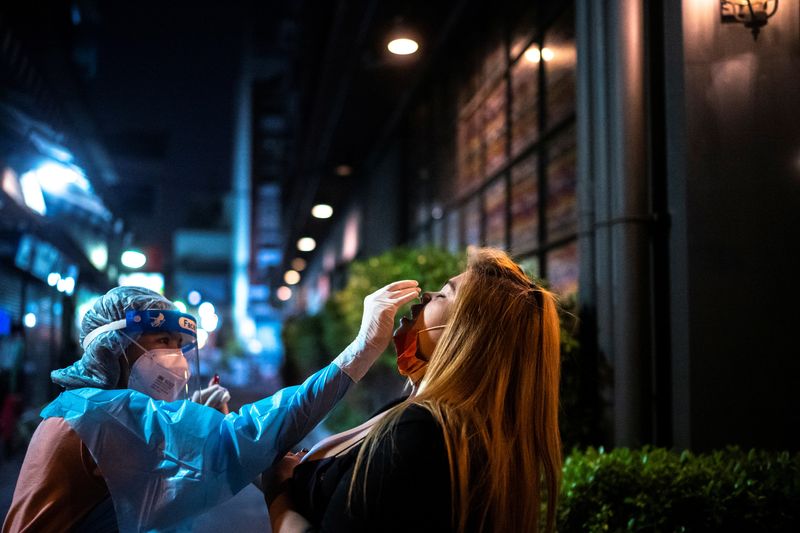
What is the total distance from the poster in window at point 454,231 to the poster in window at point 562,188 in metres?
3.55

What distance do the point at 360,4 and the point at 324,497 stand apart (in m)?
9.61

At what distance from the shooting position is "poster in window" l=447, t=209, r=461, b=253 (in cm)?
1173

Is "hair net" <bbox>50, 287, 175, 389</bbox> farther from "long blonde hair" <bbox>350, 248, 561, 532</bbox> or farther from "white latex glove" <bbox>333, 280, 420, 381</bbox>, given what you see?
"long blonde hair" <bbox>350, 248, 561, 532</bbox>

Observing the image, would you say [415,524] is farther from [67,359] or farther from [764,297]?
[67,359]

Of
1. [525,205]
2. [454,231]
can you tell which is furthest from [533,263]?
[454,231]

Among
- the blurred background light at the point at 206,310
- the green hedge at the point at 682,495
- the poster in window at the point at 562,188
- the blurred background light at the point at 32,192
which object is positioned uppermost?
the blurred background light at the point at 32,192

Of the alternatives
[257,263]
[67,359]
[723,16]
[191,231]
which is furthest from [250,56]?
[723,16]

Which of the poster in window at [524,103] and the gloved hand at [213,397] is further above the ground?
the poster in window at [524,103]

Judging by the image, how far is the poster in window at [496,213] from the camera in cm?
974

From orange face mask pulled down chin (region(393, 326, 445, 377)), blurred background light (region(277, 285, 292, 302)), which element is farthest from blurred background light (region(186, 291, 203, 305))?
blurred background light (region(277, 285, 292, 302))

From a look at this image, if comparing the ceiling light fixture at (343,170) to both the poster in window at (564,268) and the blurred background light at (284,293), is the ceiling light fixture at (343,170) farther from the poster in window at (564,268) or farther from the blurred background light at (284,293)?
the blurred background light at (284,293)

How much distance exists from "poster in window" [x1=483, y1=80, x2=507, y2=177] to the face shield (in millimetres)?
7581

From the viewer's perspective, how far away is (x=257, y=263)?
58.9 m

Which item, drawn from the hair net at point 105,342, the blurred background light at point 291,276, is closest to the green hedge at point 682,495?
the hair net at point 105,342
